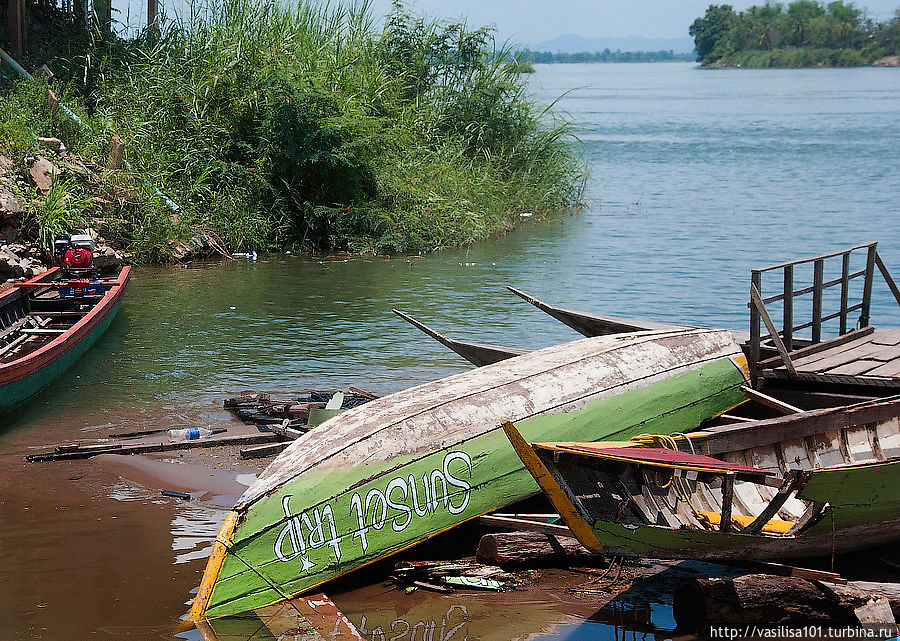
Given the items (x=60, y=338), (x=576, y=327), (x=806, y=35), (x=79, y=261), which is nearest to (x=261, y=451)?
(x=60, y=338)

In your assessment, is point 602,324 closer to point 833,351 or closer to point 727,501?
point 833,351

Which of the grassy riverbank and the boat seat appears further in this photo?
the grassy riverbank

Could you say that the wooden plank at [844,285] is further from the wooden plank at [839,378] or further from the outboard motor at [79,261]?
the outboard motor at [79,261]

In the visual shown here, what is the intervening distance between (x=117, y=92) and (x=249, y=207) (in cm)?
381

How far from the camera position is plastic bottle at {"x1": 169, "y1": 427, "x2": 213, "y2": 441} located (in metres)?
8.71

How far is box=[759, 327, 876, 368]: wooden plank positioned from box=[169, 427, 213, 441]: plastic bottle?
4851 mm

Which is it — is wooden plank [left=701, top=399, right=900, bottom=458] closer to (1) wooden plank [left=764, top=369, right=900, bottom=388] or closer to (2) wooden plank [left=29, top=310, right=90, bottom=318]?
(1) wooden plank [left=764, top=369, right=900, bottom=388]

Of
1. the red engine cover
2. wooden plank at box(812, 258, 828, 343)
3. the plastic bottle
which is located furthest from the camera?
the red engine cover

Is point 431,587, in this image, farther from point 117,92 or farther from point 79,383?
point 117,92

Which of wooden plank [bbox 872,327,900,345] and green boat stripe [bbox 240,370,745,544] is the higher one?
wooden plank [bbox 872,327,900,345]

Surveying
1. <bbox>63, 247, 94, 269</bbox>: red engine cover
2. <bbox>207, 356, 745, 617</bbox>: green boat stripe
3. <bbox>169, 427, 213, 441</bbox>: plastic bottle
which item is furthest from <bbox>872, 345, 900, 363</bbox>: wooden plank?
<bbox>63, 247, 94, 269</bbox>: red engine cover

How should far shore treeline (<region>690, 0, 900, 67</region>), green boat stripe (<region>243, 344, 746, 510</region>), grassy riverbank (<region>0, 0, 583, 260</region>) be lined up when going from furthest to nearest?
1. far shore treeline (<region>690, 0, 900, 67</region>)
2. grassy riverbank (<region>0, 0, 583, 260</region>)
3. green boat stripe (<region>243, 344, 746, 510</region>)

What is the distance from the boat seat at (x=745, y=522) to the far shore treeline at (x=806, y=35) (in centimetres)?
11778

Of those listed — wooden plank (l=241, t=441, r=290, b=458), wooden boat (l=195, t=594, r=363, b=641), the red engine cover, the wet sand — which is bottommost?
the wet sand
